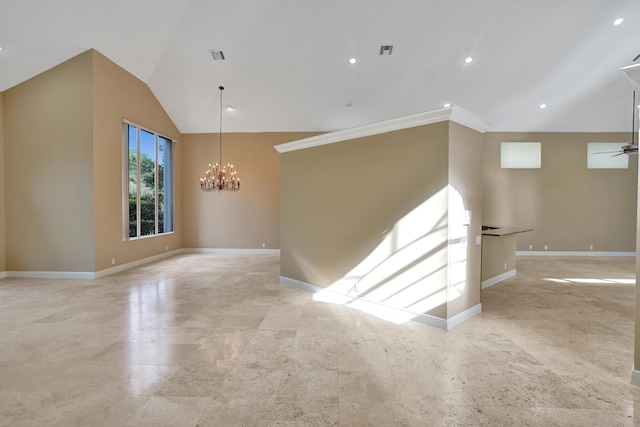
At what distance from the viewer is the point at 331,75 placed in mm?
6355

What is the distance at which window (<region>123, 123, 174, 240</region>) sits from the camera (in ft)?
20.8

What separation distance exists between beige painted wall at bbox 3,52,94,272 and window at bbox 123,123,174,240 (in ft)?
2.93

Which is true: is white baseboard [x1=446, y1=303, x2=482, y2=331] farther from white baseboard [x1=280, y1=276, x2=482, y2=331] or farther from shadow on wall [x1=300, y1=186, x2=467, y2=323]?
shadow on wall [x1=300, y1=186, x2=467, y2=323]

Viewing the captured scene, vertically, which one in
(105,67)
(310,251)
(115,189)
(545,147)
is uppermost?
(105,67)

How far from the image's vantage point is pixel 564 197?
26.5ft

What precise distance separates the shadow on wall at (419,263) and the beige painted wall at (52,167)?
540 centimetres

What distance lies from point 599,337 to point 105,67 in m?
8.81

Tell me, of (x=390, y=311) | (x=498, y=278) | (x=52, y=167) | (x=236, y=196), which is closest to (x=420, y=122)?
(x=390, y=311)

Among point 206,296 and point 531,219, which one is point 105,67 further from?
point 531,219

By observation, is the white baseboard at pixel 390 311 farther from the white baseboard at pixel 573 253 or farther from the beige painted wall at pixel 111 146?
the white baseboard at pixel 573 253

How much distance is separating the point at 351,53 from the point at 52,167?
6282mm

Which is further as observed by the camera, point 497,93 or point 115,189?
point 497,93

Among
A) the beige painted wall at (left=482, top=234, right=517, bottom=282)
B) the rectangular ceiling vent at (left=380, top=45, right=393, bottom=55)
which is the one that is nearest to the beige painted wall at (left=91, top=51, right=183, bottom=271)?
the rectangular ceiling vent at (left=380, top=45, right=393, bottom=55)

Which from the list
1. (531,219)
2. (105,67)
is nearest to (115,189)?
(105,67)
